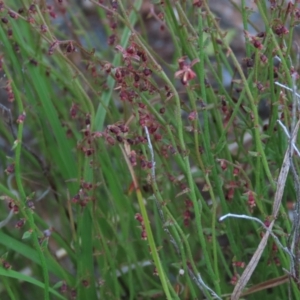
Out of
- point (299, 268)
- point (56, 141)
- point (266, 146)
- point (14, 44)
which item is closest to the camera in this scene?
point (299, 268)

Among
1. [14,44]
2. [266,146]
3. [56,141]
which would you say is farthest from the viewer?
[56,141]

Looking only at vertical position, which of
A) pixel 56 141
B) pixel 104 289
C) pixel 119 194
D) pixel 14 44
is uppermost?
pixel 14 44

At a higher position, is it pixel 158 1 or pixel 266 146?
pixel 158 1

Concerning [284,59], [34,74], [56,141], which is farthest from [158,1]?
[56,141]

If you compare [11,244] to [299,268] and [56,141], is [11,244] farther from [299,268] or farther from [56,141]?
[299,268]

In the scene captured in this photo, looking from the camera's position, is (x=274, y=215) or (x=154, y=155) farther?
(x=154, y=155)

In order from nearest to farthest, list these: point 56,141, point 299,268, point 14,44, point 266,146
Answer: point 299,268 → point 266,146 → point 14,44 → point 56,141

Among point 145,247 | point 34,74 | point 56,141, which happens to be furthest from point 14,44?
point 145,247

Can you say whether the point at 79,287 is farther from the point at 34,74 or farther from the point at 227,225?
the point at 34,74

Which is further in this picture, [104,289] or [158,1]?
[104,289]
